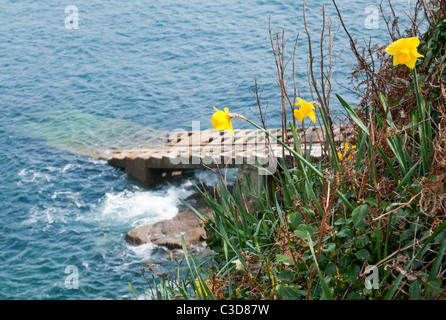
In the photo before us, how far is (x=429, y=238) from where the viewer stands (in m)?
1.98

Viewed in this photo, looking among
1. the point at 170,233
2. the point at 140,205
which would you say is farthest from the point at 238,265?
the point at 140,205

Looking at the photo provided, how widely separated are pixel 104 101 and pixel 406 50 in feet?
47.6

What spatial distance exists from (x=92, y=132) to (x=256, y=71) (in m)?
6.15

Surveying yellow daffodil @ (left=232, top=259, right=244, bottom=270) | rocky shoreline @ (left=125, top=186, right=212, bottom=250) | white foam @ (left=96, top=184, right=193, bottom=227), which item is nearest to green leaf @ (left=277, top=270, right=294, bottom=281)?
yellow daffodil @ (left=232, top=259, right=244, bottom=270)

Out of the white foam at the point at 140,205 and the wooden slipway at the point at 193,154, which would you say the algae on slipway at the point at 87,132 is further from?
the white foam at the point at 140,205

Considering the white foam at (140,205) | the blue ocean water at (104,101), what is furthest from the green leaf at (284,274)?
the white foam at (140,205)

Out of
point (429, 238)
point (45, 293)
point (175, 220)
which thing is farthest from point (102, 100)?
point (429, 238)

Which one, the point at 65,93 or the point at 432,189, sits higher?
the point at 432,189

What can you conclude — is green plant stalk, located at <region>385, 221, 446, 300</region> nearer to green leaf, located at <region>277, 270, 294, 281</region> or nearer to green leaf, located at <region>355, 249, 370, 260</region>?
green leaf, located at <region>355, 249, 370, 260</region>

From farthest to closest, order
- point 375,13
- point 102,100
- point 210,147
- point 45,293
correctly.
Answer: point 375,13 → point 102,100 → point 210,147 → point 45,293

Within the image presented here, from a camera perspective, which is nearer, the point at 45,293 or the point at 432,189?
the point at 432,189

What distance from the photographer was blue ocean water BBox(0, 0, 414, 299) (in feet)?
27.7
